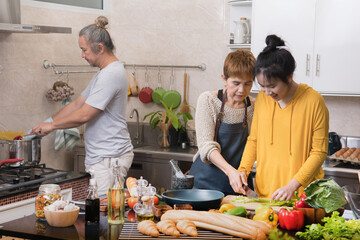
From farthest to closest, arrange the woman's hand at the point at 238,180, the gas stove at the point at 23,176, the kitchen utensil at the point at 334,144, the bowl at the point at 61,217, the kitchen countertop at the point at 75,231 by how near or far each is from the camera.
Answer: the kitchen utensil at the point at 334,144
the gas stove at the point at 23,176
the woman's hand at the point at 238,180
the bowl at the point at 61,217
the kitchen countertop at the point at 75,231

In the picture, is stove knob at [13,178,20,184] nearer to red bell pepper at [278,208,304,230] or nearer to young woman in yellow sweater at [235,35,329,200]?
young woman in yellow sweater at [235,35,329,200]

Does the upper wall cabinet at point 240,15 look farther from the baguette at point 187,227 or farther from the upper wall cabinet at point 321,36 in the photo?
the baguette at point 187,227

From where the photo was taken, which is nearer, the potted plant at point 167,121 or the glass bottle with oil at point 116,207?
the glass bottle with oil at point 116,207

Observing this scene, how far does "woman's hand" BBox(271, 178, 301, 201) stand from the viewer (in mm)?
2295

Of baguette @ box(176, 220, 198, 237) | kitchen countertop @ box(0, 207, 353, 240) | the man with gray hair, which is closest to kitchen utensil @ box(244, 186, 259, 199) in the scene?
kitchen countertop @ box(0, 207, 353, 240)

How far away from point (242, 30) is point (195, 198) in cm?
217

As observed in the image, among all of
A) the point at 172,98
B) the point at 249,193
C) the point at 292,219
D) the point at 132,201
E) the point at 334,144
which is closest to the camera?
the point at 292,219

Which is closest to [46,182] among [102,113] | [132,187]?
[102,113]

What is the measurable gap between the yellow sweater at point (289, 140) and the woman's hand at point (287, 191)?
0.09 ft

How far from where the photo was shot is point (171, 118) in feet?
14.3

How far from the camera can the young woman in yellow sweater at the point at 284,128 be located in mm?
2332

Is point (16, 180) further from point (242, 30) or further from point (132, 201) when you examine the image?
point (242, 30)

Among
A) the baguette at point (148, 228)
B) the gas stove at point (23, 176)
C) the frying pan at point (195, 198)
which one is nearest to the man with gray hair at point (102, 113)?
the gas stove at point (23, 176)

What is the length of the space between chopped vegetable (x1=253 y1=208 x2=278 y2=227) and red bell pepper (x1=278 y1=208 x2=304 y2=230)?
0.03m
